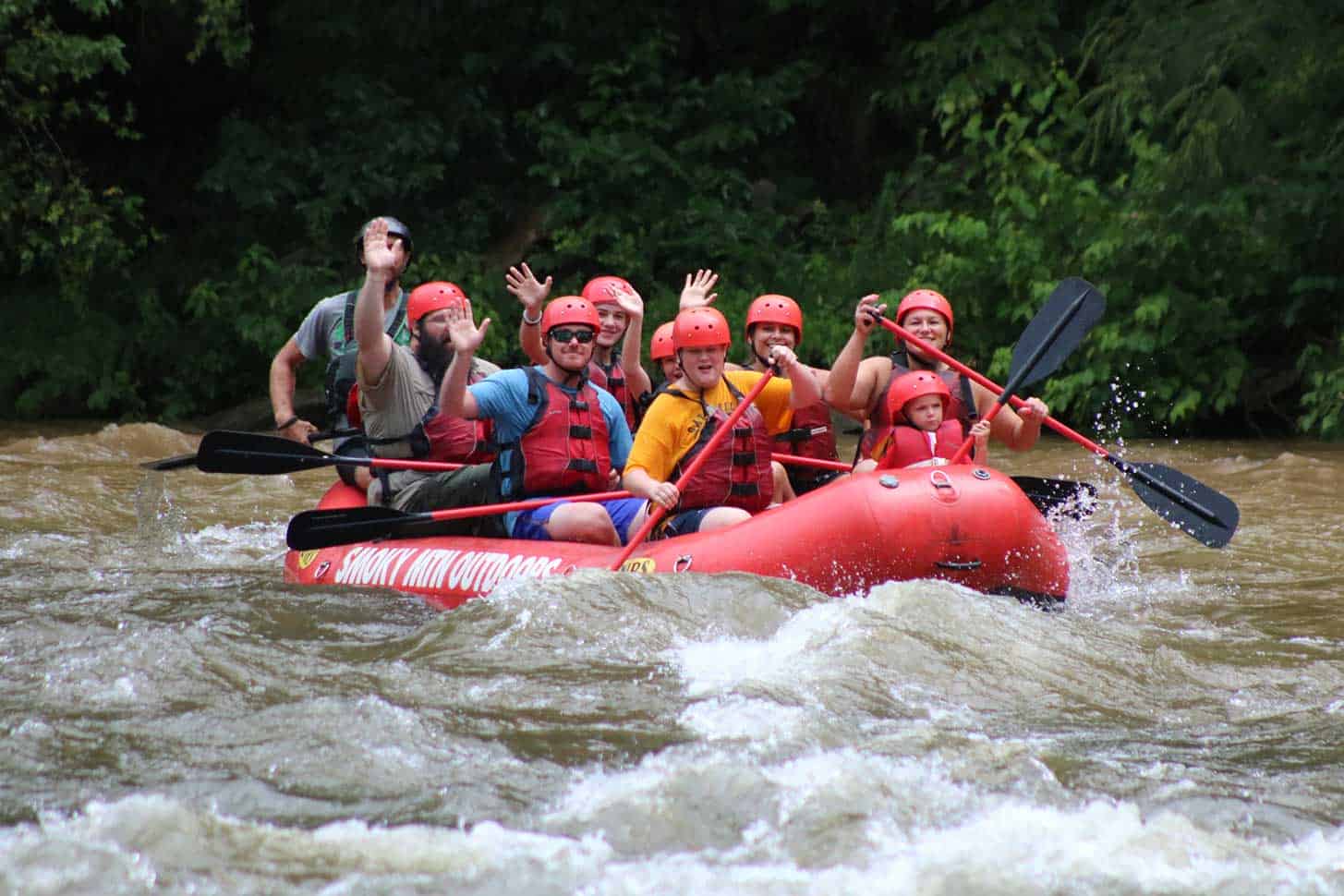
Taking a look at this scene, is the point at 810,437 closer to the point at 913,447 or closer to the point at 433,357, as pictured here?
the point at 913,447

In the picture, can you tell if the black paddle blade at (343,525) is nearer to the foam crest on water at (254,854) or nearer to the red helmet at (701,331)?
the red helmet at (701,331)

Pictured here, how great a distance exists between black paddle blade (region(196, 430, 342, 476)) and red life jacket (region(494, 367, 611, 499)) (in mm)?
901

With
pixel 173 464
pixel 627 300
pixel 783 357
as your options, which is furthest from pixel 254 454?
pixel 783 357

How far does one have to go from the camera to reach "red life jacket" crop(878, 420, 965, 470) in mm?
5527

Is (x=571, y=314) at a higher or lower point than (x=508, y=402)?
higher

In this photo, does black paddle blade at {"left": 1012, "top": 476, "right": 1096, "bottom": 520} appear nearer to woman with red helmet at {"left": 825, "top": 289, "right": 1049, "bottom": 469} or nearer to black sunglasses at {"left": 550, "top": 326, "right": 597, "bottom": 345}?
woman with red helmet at {"left": 825, "top": 289, "right": 1049, "bottom": 469}

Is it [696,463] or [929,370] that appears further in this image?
[929,370]

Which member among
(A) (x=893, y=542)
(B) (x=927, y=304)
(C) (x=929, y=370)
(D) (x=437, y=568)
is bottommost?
(D) (x=437, y=568)

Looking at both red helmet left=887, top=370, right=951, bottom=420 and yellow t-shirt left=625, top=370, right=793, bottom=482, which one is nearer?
yellow t-shirt left=625, top=370, right=793, bottom=482

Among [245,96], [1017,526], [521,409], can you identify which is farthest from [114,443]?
[1017,526]

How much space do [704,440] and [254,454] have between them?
2015 mm

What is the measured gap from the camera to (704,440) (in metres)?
5.44

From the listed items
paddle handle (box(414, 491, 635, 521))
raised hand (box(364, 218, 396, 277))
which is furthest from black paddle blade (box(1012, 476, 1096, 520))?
raised hand (box(364, 218, 396, 277))

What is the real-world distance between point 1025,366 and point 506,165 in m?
9.20
